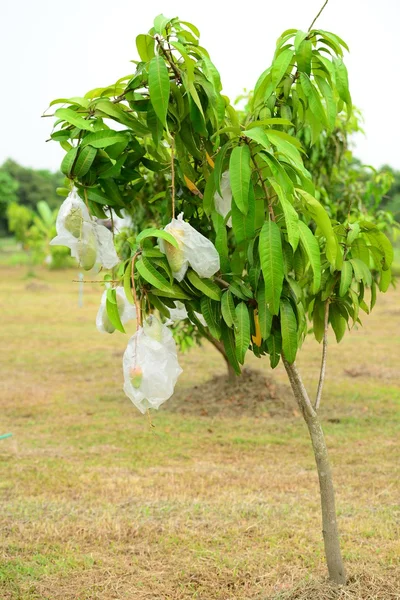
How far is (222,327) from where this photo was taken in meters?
2.27

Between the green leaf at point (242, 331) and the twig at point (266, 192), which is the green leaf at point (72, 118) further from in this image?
the green leaf at point (242, 331)

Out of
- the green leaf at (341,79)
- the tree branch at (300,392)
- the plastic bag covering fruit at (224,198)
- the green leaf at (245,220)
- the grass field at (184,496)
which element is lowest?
the grass field at (184,496)

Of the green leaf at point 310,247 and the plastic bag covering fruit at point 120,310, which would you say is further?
the plastic bag covering fruit at point 120,310

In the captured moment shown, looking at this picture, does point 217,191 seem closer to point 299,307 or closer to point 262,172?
point 262,172

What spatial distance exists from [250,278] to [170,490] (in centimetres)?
246

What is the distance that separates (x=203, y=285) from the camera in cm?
219

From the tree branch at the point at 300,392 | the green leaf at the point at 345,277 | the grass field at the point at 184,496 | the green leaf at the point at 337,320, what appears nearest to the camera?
the green leaf at the point at 345,277

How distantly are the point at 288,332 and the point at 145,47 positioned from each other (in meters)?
0.97

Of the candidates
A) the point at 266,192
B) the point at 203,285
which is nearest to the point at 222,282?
the point at 203,285

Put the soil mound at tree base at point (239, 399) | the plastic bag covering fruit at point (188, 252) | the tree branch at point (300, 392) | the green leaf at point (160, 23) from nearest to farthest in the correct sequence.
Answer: the green leaf at point (160, 23), the plastic bag covering fruit at point (188, 252), the tree branch at point (300, 392), the soil mound at tree base at point (239, 399)

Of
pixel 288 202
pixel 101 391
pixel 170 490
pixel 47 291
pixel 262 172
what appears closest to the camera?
pixel 288 202

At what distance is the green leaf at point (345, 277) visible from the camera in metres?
2.39

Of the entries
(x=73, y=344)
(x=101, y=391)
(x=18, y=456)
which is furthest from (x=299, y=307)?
(x=73, y=344)

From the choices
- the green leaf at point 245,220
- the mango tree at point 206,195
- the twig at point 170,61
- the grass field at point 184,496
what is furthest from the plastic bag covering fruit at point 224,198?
the grass field at point 184,496
